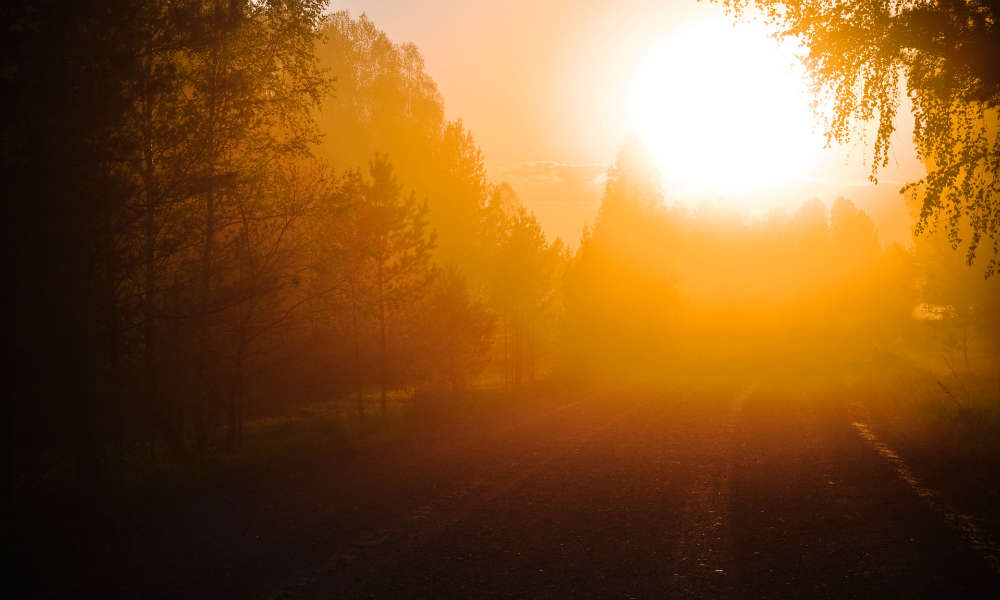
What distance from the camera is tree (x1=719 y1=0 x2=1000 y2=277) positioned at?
9.84m

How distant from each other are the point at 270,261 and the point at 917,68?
1461 cm

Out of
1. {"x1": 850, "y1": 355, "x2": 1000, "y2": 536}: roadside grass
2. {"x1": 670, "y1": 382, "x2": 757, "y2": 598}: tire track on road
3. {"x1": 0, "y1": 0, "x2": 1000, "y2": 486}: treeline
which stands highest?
{"x1": 0, "y1": 0, "x2": 1000, "y2": 486}: treeline

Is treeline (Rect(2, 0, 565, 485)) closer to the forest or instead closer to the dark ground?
the forest

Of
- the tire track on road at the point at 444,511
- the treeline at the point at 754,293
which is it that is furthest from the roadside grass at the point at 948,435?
the tire track on road at the point at 444,511

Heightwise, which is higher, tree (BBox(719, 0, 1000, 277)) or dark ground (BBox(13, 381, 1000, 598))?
tree (BBox(719, 0, 1000, 277))

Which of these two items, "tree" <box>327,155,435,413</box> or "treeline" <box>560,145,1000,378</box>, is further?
"treeline" <box>560,145,1000,378</box>

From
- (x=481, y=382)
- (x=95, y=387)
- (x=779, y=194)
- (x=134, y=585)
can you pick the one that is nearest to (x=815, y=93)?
(x=134, y=585)

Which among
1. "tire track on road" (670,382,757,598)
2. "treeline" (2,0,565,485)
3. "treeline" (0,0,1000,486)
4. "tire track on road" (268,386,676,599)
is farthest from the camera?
"treeline" (0,0,1000,486)

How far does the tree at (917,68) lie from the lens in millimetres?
9844

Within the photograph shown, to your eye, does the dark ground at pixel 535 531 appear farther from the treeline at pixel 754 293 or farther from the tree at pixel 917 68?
the treeline at pixel 754 293

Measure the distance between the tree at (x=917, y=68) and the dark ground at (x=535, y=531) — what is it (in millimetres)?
5819

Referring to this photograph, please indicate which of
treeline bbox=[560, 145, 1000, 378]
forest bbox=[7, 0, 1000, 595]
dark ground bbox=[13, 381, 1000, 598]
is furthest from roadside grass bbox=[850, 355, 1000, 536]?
treeline bbox=[560, 145, 1000, 378]

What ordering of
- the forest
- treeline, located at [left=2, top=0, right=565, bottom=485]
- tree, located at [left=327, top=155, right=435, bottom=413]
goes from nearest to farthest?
treeline, located at [left=2, top=0, right=565, bottom=485] < the forest < tree, located at [left=327, top=155, right=435, bottom=413]

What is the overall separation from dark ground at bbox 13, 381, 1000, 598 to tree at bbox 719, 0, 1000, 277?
5.82 m
